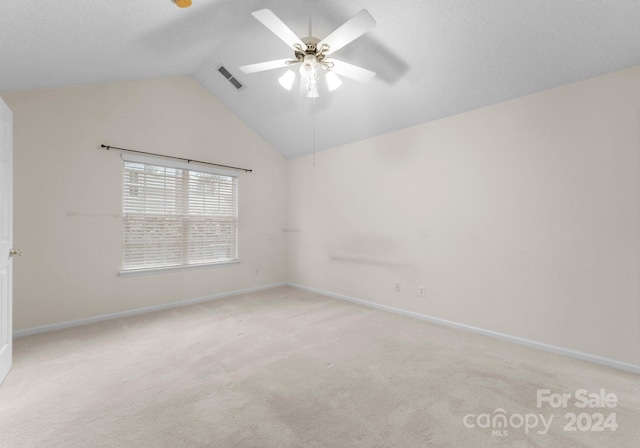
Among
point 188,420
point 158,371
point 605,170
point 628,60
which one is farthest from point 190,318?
point 628,60

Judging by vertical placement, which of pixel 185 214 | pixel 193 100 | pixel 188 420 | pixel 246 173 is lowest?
pixel 188 420

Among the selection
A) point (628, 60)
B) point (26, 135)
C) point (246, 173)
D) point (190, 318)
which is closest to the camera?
point (628, 60)

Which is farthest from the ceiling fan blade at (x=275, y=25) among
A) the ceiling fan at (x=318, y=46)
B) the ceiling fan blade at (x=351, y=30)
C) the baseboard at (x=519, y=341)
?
the baseboard at (x=519, y=341)

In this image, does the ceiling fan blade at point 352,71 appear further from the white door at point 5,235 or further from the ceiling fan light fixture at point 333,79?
the white door at point 5,235

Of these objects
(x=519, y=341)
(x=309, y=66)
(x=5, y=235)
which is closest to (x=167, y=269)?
(x=5, y=235)

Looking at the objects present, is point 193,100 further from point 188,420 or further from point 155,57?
point 188,420

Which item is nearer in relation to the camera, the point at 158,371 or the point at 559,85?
the point at 158,371

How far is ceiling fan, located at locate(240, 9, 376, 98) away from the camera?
191cm

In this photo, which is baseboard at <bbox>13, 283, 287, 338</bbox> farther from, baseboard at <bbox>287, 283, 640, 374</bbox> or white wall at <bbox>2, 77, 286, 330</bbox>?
baseboard at <bbox>287, 283, 640, 374</bbox>

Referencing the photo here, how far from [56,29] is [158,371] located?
2.60 metres

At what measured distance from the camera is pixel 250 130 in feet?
15.7

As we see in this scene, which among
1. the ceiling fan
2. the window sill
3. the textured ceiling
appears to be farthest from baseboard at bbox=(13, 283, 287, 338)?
the ceiling fan

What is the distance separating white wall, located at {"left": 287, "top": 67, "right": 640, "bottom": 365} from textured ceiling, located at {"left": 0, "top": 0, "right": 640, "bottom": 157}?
286 mm

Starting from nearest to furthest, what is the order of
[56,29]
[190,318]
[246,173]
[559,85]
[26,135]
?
[56,29]
[559,85]
[26,135]
[190,318]
[246,173]
